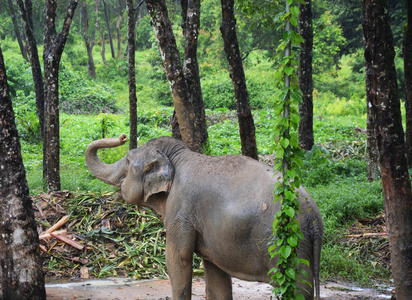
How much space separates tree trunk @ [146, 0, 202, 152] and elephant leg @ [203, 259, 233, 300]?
2505mm

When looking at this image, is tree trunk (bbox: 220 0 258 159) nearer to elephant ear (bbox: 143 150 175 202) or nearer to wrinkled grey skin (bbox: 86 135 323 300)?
wrinkled grey skin (bbox: 86 135 323 300)

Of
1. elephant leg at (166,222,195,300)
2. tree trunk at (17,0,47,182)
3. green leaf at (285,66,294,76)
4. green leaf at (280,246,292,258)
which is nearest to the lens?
green leaf at (285,66,294,76)

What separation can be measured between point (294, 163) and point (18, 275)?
3484 millimetres

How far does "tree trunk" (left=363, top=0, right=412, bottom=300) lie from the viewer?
16.4 feet

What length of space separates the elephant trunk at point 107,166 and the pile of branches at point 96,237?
2.31m

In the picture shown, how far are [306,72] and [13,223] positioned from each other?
8927 millimetres

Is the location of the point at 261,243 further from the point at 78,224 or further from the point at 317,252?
the point at 78,224

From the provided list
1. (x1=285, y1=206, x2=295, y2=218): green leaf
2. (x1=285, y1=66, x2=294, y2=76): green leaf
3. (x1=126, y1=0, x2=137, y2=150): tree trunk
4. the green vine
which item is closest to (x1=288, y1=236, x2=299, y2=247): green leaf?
the green vine

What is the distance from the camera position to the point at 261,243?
4574mm

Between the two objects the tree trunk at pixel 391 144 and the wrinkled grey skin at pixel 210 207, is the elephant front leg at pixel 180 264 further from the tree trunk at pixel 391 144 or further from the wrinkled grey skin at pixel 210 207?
the tree trunk at pixel 391 144

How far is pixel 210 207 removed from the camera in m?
4.93

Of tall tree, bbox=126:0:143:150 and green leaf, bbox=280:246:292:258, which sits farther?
tall tree, bbox=126:0:143:150

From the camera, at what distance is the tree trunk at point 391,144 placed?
5.00 meters

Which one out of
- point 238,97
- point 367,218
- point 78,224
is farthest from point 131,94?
point 367,218
